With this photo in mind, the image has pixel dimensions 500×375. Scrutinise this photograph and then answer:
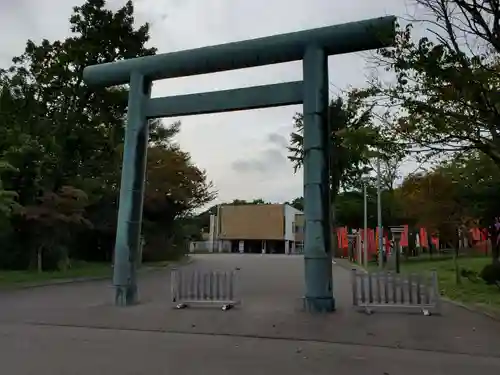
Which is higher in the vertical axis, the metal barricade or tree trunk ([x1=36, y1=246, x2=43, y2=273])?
tree trunk ([x1=36, y1=246, x2=43, y2=273])

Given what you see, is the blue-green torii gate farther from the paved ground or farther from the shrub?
the shrub

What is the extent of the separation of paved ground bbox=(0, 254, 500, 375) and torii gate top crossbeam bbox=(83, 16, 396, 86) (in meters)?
5.15

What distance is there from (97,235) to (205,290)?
77.5 feet

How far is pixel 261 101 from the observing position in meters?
11.9

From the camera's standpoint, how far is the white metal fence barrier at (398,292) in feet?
34.0

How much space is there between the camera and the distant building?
2699 inches

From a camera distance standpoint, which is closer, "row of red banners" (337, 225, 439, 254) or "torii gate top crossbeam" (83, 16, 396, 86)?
"torii gate top crossbeam" (83, 16, 396, 86)

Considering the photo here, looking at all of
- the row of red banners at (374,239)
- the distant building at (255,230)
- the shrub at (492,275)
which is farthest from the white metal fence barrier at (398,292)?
the distant building at (255,230)

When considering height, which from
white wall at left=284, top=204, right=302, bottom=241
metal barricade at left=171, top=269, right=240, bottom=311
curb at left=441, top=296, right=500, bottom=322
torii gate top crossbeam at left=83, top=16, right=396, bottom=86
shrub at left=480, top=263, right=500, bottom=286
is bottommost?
curb at left=441, top=296, right=500, bottom=322

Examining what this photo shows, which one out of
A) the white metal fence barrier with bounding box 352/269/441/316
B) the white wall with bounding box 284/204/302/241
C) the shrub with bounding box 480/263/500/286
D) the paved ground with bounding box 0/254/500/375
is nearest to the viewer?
the paved ground with bounding box 0/254/500/375

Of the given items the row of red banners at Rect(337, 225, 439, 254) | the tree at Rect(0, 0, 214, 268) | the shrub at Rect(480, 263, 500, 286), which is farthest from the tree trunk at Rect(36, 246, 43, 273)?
the row of red banners at Rect(337, 225, 439, 254)

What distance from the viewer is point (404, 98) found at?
30.7 ft

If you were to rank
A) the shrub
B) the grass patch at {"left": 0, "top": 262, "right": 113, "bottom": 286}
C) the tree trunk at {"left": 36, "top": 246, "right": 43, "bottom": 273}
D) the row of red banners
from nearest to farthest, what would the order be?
the shrub
the grass patch at {"left": 0, "top": 262, "right": 113, "bottom": 286}
the tree trunk at {"left": 36, "top": 246, "right": 43, "bottom": 273}
the row of red banners

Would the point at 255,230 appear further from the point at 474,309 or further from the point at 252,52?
the point at 474,309
